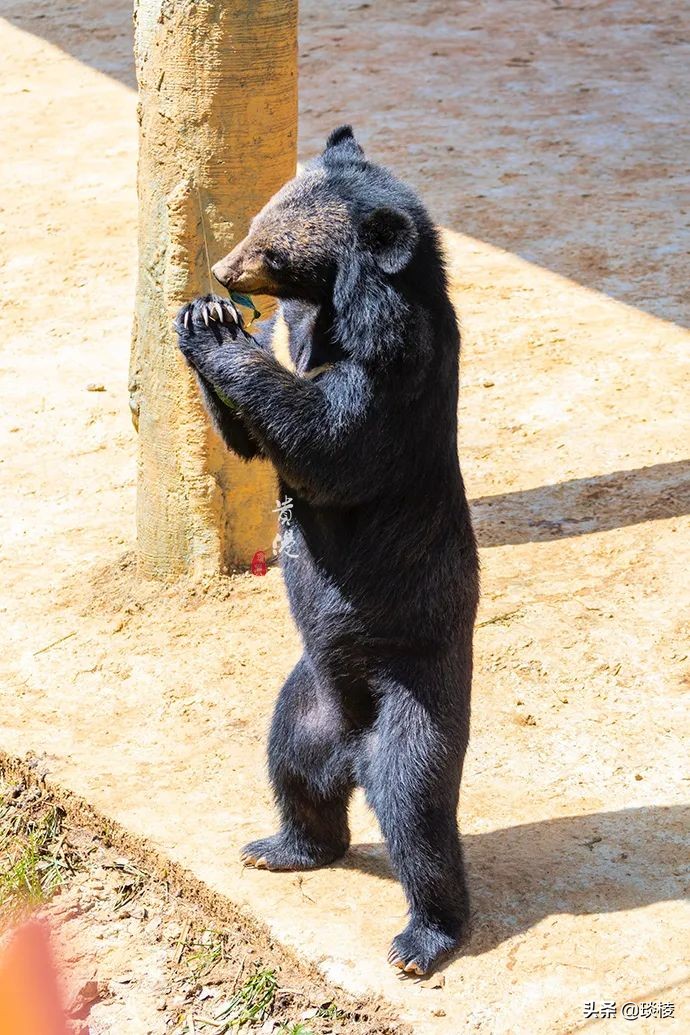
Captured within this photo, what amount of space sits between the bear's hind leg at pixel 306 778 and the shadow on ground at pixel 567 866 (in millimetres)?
147

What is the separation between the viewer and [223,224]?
5707mm

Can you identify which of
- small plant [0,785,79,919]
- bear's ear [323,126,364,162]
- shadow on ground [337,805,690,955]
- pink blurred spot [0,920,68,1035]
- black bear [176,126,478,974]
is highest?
bear's ear [323,126,364,162]

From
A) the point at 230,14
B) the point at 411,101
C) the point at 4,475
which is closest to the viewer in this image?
the point at 230,14

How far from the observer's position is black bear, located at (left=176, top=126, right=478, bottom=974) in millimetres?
3775

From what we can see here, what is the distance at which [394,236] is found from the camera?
3.72 metres

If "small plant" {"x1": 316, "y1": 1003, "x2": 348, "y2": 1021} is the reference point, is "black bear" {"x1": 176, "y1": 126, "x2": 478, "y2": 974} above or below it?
above

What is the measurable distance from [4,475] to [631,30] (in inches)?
369

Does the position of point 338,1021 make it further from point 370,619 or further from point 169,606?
point 169,606

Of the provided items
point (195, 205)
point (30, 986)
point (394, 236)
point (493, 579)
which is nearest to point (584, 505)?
point (493, 579)

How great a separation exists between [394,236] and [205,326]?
61 cm

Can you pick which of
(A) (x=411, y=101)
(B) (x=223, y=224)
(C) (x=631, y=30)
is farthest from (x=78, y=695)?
(C) (x=631, y=30)

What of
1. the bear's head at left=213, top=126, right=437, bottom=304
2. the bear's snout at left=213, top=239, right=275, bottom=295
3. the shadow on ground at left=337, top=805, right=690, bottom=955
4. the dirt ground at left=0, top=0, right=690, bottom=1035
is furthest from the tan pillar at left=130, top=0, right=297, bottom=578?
the shadow on ground at left=337, top=805, right=690, bottom=955

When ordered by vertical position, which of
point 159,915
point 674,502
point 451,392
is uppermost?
point 451,392

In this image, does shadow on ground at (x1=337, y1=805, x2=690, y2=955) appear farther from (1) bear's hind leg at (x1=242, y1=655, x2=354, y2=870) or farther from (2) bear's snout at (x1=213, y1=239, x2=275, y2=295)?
(2) bear's snout at (x1=213, y1=239, x2=275, y2=295)
